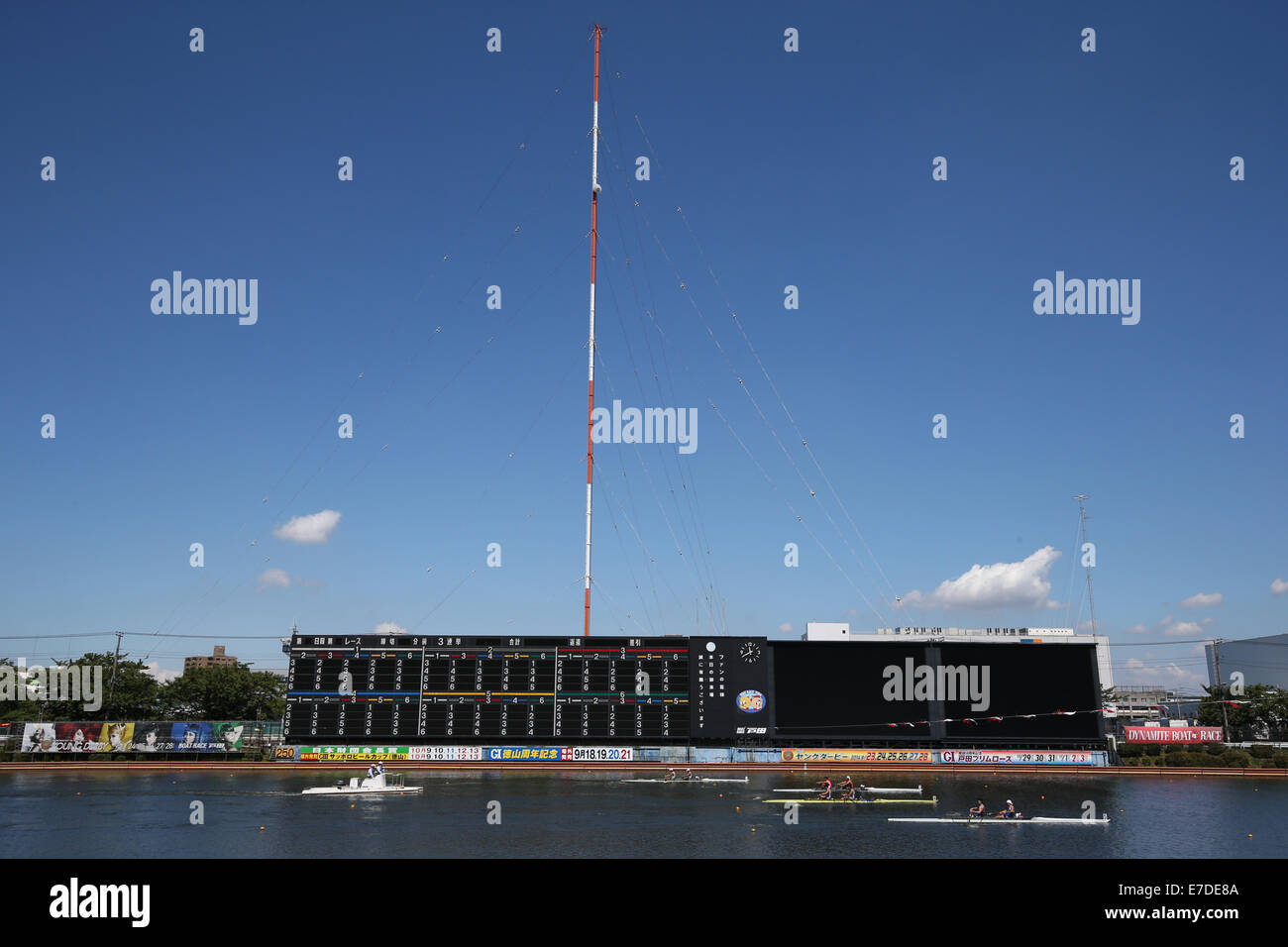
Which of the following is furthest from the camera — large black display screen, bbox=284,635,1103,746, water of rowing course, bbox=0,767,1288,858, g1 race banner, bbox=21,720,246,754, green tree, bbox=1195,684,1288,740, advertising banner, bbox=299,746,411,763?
green tree, bbox=1195,684,1288,740

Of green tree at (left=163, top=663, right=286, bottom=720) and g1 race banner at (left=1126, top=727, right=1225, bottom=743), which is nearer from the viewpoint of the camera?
g1 race banner at (left=1126, top=727, right=1225, bottom=743)

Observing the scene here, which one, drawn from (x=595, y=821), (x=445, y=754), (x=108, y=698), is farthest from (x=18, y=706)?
(x=595, y=821)

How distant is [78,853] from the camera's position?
135 ft

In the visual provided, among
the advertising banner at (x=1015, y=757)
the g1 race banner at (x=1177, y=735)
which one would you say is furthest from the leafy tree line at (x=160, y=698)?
the g1 race banner at (x=1177, y=735)

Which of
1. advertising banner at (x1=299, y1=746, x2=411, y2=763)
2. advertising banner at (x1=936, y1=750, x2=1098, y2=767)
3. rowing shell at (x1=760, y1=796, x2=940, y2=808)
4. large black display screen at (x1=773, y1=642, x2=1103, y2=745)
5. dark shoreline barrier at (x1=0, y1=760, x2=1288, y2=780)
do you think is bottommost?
dark shoreline barrier at (x1=0, y1=760, x2=1288, y2=780)

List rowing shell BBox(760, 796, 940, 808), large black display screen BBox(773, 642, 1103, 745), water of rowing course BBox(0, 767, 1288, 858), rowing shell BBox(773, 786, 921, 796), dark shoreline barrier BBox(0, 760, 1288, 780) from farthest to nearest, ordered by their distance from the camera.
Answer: large black display screen BBox(773, 642, 1103, 745), dark shoreline barrier BBox(0, 760, 1288, 780), rowing shell BBox(773, 786, 921, 796), rowing shell BBox(760, 796, 940, 808), water of rowing course BBox(0, 767, 1288, 858)

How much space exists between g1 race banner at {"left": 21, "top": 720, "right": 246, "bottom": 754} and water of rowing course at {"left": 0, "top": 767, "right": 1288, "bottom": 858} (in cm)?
1048

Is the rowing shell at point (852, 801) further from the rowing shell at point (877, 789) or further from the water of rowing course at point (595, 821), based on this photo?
the rowing shell at point (877, 789)

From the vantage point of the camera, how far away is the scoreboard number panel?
73500 mm

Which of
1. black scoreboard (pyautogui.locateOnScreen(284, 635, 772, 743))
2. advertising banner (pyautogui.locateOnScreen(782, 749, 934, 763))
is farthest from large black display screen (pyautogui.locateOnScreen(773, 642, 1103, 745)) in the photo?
black scoreboard (pyautogui.locateOnScreen(284, 635, 772, 743))

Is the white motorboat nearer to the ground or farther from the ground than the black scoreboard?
nearer to the ground

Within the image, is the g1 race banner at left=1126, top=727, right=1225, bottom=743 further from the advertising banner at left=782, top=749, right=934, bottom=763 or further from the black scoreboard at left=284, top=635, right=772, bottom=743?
the black scoreboard at left=284, top=635, right=772, bottom=743

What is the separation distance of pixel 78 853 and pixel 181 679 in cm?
7531
